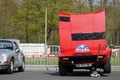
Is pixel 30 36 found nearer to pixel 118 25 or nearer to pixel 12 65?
pixel 118 25

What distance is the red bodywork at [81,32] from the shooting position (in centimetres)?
1459

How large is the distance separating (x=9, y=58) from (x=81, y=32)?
122 inches

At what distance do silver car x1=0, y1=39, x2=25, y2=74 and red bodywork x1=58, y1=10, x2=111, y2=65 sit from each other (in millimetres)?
2127

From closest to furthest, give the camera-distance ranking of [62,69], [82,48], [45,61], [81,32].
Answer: [82,48] < [81,32] < [62,69] < [45,61]

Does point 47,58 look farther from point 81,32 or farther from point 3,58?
point 81,32

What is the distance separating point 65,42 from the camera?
595 inches

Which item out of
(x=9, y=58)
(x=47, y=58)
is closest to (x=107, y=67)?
(x=9, y=58)

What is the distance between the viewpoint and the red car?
47.9ft

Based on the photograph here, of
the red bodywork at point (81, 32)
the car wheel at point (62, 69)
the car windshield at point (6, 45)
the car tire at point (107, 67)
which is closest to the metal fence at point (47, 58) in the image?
the car windshield at point (6, 45)

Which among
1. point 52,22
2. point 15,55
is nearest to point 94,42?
point 15,55

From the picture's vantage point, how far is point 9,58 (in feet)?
50.4

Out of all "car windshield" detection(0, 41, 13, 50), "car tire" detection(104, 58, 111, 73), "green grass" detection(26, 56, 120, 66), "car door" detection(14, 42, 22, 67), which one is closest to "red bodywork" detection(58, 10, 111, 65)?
"car tire" detection(104, 58, 111, 73)

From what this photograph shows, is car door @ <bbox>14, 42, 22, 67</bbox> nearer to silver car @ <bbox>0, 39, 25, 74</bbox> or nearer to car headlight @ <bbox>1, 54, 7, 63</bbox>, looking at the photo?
silver car @ <bbox>0, 39, 25, 74</bbox>

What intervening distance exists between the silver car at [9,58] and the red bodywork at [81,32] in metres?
2.13
